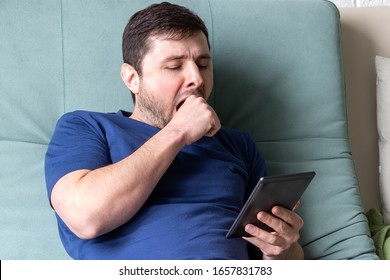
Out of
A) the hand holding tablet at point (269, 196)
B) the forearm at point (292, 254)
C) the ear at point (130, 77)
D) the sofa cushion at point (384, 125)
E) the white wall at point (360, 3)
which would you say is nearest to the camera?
the hand holding tablet at point (269, 196)

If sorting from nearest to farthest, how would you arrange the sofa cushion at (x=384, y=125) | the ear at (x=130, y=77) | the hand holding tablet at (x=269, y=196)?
the hand holding tablet at (x=269, y=196), the ear at (x=130, y=77), the sofa cushion at (x=384, y=125)

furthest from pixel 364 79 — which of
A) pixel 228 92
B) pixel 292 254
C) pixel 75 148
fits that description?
pixel 75 148

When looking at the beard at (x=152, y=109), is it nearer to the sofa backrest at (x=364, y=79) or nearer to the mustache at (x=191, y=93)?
the mustache at (x=191, y=93)

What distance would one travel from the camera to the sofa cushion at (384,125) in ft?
5.94

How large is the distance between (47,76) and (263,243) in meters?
0.66

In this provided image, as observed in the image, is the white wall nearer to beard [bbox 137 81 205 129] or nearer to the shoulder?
the shoulder

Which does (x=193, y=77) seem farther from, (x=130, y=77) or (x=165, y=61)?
(x=130, y=77)

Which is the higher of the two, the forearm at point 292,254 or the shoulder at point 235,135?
the shoulder at point 235,135

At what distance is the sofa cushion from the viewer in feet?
5.94

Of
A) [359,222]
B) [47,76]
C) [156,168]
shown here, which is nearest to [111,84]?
[47,76]

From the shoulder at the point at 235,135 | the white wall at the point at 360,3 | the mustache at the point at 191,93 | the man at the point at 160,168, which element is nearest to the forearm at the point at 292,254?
the man at the point at 160,168

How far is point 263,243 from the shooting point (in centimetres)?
128

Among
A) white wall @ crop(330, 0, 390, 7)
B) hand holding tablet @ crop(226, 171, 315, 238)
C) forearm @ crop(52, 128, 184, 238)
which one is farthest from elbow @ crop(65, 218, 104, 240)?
white wall @ crop(330, 0, 390, 7)

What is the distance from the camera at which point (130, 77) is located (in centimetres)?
146
